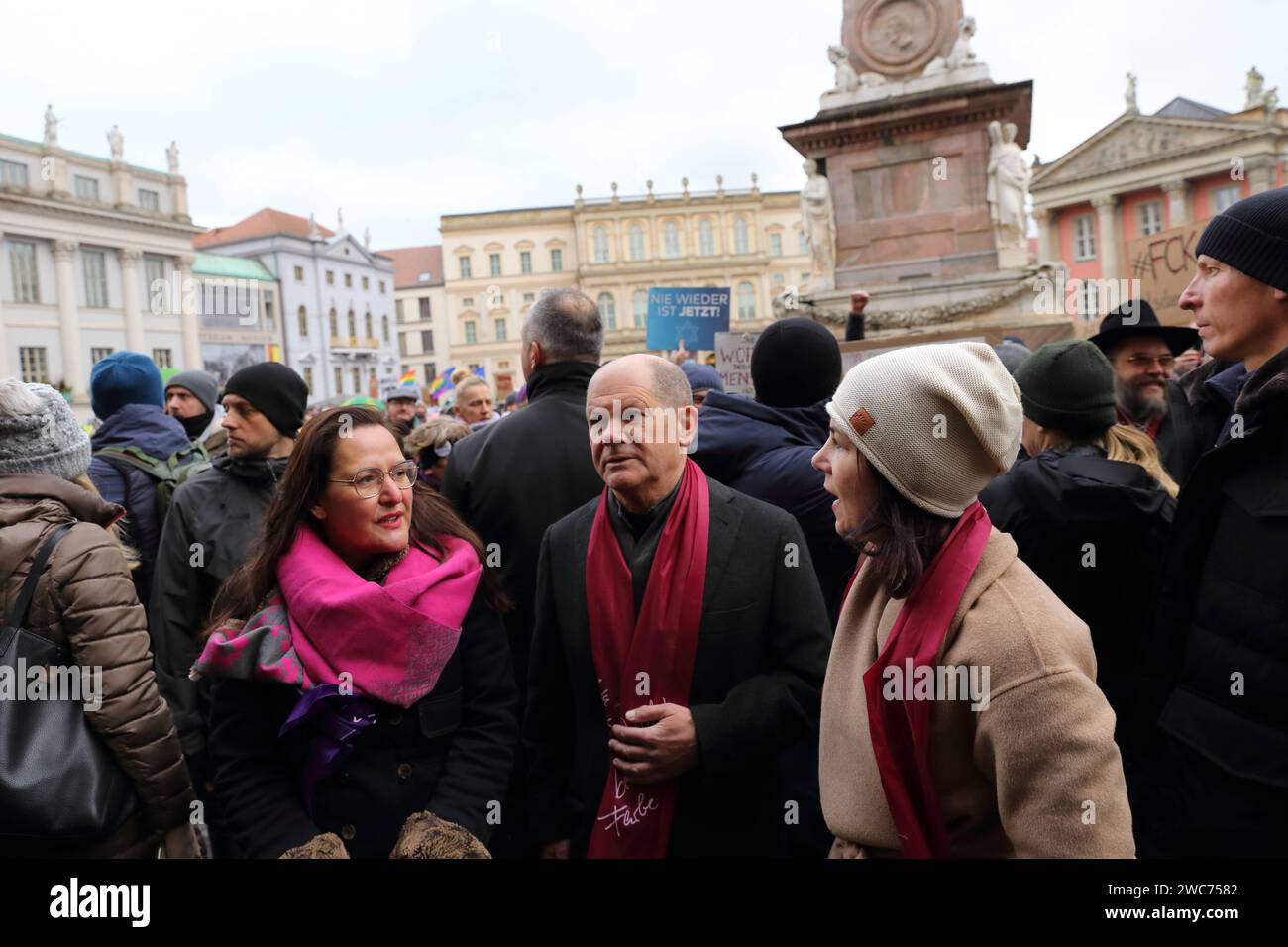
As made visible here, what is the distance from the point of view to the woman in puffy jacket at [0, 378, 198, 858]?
263cm

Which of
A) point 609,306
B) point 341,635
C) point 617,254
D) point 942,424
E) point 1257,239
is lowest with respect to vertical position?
point 341,635

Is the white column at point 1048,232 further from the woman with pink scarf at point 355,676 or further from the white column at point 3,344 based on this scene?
the white column at point 3,344

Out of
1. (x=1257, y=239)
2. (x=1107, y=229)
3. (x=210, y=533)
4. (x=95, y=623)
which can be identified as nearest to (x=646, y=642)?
(x=95, y=623)

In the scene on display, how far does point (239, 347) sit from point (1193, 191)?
53948mm

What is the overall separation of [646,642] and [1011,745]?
105 centimetres

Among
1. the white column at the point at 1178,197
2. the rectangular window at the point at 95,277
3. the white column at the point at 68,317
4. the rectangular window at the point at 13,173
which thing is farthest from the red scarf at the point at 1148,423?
the rectangular window at the point at 95,277

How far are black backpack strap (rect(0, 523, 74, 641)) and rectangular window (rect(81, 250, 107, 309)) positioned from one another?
5460 centimetres

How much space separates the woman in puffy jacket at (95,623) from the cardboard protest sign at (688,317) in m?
7.68

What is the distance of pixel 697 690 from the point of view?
8.38 feet

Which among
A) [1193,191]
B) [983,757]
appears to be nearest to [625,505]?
[983,757]

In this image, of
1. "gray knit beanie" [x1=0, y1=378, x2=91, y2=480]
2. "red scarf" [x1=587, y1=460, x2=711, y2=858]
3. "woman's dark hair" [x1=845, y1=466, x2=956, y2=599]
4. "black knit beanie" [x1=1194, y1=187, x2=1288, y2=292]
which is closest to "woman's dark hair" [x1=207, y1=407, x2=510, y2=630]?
"red scarf" [x1=587, y1=460, x2=711, y2=858]

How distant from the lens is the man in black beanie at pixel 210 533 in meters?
3.51

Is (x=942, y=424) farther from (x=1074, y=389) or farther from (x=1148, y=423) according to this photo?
(x=1148, y=423)

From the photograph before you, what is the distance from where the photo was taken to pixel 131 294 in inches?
1978
